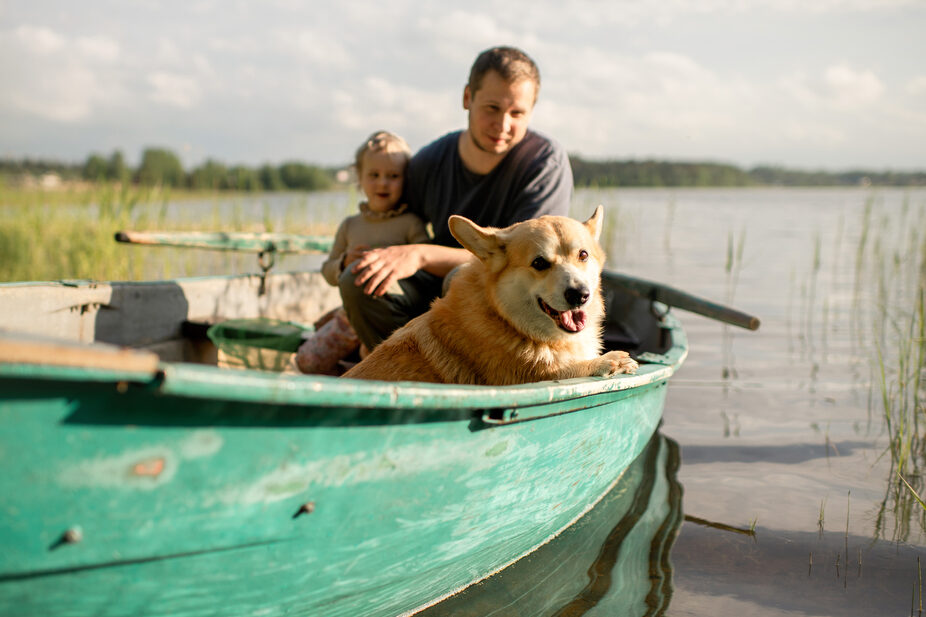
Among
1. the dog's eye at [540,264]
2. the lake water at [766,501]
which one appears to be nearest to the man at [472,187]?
the dog's eye at [540,264]

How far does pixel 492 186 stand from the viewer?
13.9ft

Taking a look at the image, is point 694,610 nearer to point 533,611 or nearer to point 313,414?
point 533,611

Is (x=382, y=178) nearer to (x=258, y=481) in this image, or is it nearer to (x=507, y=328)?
(x=507, y=328)

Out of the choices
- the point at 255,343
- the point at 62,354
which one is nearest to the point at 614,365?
the point at 62,354

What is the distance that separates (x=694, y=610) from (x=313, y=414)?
207cm

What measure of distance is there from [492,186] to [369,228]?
2.80 ft

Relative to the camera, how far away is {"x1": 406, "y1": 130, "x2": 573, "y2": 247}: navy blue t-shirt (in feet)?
13.2

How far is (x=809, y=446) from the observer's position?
4.69 metres

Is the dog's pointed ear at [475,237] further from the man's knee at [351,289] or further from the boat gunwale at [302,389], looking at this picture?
the man's knee at [351,289]

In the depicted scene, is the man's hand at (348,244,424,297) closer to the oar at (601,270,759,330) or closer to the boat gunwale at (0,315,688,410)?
the boat gunwale at (0,315,688,410)

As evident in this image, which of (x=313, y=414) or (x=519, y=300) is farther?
(x=519, y=300)

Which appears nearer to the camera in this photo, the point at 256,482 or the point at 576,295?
the point at 256,482

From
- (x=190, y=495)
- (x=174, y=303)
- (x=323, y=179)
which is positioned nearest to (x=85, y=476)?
(x=190, y=495)

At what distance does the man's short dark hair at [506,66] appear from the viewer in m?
3.88
